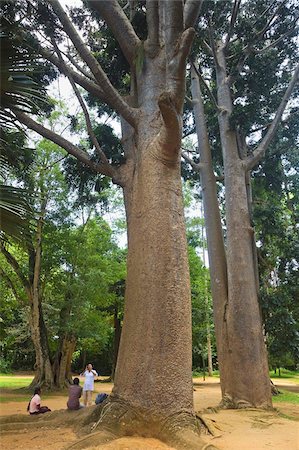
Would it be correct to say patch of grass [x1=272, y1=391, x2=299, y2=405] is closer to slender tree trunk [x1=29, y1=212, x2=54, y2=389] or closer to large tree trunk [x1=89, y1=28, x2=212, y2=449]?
large tree trunk [x1=89, y1=28, x2=212, y2=449]

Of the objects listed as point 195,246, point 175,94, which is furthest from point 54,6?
point 195,246

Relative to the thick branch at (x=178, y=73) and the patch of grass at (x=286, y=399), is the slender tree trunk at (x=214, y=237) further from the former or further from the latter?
the thick branch at (x=178, y=73)

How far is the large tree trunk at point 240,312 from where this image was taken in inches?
347

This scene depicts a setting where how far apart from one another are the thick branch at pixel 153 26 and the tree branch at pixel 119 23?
0.72ft

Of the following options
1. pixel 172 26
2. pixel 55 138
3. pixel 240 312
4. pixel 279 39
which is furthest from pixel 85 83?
pixel 279 39

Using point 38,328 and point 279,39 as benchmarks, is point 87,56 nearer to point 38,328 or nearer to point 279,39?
point 279,39

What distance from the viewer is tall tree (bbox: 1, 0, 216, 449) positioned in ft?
15.0

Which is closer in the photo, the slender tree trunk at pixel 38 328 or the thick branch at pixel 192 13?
the thick branch at pixel 192 13

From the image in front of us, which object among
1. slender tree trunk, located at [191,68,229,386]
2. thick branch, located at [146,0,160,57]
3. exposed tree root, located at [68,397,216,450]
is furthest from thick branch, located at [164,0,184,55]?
slender tree trunk, located at [191,68,229,386]

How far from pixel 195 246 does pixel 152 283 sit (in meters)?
22.6

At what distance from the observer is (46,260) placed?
17.9 metres

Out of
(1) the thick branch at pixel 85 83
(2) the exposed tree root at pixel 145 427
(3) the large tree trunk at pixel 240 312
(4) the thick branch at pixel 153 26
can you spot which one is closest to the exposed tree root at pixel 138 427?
(2) the exposed tree root at pixel 145 427

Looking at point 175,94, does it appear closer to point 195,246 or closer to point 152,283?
point 152,283

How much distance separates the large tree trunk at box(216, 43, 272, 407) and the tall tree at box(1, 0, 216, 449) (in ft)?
14.0
